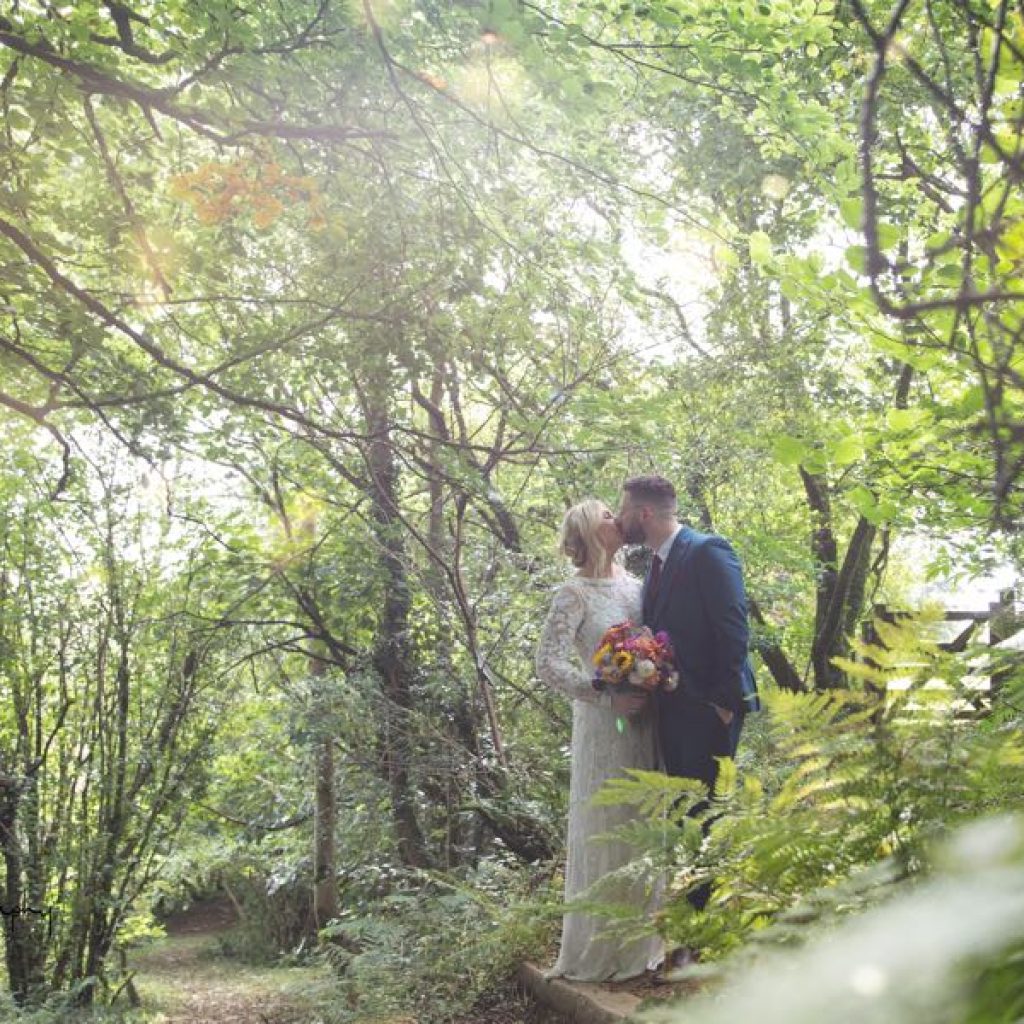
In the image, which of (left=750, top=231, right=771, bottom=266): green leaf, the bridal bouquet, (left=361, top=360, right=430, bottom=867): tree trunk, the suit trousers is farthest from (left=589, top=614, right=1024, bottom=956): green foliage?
(left=361, top=360, right=430, bottom=867): tree trunk

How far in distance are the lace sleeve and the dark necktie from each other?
0.27m

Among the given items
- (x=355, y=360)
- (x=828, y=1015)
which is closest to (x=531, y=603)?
(x=355, y=360)

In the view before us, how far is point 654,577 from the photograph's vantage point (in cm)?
406

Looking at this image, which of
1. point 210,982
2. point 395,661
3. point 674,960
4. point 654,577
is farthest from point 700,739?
point 210,982

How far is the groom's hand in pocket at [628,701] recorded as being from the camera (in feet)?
12.7

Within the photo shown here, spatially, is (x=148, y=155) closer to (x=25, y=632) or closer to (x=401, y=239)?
(x=401, y=239)

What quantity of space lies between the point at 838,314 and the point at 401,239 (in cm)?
233

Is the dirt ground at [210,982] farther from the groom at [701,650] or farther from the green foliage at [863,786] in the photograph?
the green foliage at [863,786]

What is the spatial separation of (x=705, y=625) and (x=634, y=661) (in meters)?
0.35

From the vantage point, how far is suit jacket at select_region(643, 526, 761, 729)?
3709mm

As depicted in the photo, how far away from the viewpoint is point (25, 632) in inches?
344

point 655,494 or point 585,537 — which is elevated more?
point 655,494

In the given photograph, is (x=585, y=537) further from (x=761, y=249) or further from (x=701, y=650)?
(x=761, y=249)

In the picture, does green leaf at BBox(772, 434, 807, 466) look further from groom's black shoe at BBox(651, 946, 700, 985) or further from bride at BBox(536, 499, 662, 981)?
groom's black shoe at BBox(651, 946, 700, 985)
